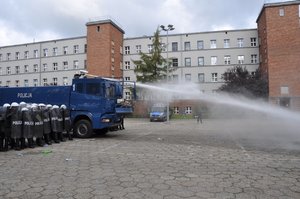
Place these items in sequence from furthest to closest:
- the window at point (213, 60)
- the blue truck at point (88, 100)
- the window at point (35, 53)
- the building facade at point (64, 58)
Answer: the window at point (35, 53)
the window at point (213, 60)
the building facade at point (64, 58)
the blue truck at point (88, 100)

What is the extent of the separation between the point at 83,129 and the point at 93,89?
2.14 m

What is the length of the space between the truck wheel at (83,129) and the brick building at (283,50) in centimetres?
3491

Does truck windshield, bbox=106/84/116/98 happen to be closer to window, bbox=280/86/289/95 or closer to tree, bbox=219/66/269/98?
tree, bbox=219/66/269/98

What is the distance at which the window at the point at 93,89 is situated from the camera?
16031 mm

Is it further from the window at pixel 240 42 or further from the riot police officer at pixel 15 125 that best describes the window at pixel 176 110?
the riot police officer at pixel 15 125

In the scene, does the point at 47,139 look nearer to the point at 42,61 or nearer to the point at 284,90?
the point at 284,90

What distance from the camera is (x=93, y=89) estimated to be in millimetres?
16141

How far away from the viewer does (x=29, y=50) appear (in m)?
61.3

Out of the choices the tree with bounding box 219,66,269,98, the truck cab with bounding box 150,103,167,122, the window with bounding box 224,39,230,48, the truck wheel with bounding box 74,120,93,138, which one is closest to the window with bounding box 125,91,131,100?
the truck wheel with bounding box 74,120,93,138

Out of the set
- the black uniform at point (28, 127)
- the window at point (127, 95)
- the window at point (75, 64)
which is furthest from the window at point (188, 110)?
the black uniform at point (28, 127)

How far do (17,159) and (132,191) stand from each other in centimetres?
531

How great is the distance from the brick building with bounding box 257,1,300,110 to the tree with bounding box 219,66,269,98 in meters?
1.74

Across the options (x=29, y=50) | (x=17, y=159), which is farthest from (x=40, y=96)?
(x=29, y=50)

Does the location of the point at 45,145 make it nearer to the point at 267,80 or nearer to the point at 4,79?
the point at 267,80
